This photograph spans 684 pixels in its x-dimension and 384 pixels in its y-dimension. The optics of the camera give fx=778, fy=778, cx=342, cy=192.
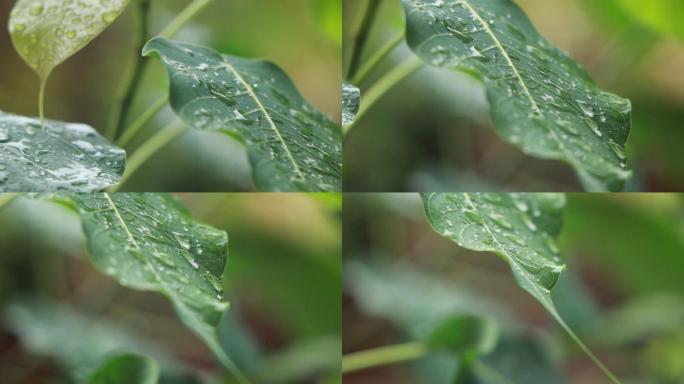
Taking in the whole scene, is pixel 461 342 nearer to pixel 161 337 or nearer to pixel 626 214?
pixel 626 214

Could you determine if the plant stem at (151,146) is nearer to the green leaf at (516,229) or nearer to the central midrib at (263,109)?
the central midrib at (263,109)

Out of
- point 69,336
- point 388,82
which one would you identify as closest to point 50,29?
point 388,82

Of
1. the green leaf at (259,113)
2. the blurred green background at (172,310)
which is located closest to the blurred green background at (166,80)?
the blurred green background at (172,310)

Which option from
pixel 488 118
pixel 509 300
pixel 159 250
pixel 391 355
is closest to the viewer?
pixel 159 250

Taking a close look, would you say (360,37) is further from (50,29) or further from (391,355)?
(391,355)

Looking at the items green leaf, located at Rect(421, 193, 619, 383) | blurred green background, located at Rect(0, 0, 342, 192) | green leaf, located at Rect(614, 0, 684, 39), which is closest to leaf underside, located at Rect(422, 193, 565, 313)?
green leaf, located at Rect(421, 193, 619, 383)

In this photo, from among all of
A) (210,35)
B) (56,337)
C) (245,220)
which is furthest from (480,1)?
(56,337)
